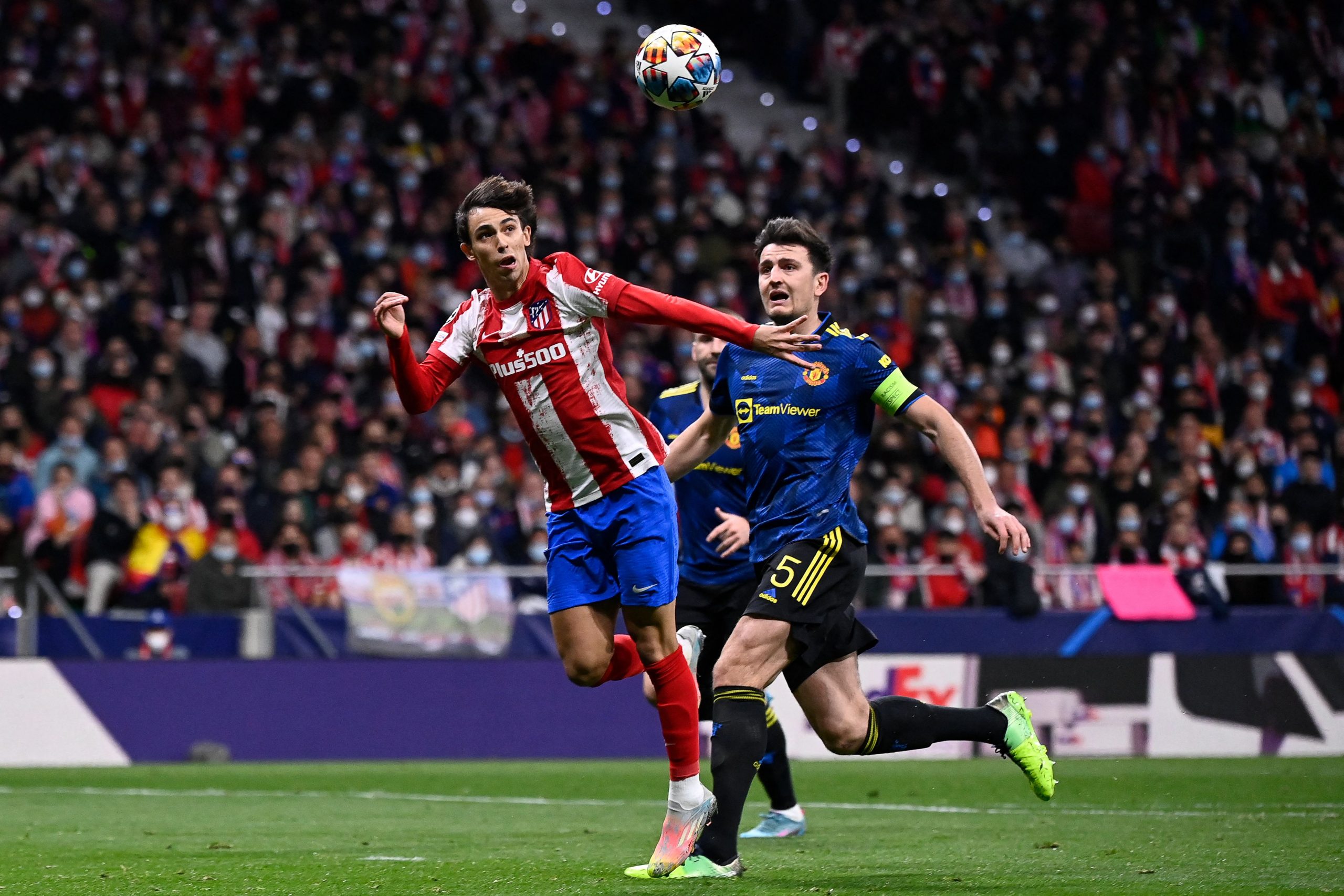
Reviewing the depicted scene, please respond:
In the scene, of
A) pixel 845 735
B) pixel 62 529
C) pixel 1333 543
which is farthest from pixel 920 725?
pixel 1333 543

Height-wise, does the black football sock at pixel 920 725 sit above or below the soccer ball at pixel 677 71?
below

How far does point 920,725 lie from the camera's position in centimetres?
703

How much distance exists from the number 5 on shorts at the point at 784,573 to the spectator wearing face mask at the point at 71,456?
1043 centimetres

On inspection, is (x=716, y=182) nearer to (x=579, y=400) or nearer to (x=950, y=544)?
(x=950, y=544)

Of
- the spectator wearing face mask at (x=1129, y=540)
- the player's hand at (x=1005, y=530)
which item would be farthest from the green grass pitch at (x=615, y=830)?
the spectator wearing face mask at (x=1129, y=540)

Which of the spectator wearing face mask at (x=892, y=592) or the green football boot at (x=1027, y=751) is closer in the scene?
the green football boot at (x=1027, y=751)

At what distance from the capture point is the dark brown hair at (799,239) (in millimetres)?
6949

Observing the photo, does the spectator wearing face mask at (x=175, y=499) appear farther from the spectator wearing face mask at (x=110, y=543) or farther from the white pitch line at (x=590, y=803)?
the white pitch line at (x=590, y=803)

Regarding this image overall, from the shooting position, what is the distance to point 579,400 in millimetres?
6652

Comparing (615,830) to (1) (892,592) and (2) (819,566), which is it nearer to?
(2) (819,566)

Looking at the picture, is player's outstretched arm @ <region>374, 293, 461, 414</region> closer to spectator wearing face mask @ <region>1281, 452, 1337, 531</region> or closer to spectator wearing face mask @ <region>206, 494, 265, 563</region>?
spectator wearing face mask @ <region>206, 494, 265, 563</region>

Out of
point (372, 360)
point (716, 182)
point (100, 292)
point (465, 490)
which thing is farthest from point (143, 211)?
point (716, 182)

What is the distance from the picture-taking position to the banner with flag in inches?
587

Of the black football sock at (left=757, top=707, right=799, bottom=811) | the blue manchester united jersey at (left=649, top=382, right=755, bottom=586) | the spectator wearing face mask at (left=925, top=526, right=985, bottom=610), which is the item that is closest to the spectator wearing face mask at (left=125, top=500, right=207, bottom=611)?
the spectator wearing face mask at (left=925, top=526, right=985, bottom=610)
